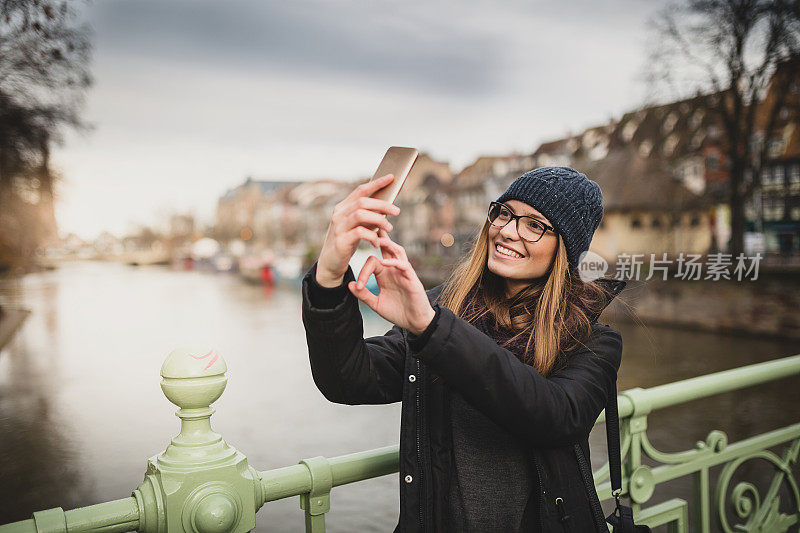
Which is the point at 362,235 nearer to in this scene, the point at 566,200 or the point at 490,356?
the point at 490,356

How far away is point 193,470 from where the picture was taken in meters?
1.19

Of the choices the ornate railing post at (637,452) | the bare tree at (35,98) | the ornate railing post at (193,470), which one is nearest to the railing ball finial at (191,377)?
the ornate railing post at (193,470)

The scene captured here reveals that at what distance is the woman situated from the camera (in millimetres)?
1024

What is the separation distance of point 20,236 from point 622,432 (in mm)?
11340

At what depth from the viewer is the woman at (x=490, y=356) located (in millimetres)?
1024

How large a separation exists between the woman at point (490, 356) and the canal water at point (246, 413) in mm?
351

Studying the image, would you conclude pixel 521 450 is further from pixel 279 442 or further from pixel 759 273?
pixel 759 273

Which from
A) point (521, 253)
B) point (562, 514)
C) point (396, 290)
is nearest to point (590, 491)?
point (562, 514)

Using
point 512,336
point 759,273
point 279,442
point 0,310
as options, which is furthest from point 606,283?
point 0,310

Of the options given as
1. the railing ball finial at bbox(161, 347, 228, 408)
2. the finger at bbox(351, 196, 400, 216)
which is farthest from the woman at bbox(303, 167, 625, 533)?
the railing ball finial at bbox(161, 347, 228, 408)

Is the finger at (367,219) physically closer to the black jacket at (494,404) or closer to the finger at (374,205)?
the finger at (374,205)

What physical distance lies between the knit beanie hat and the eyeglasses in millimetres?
21

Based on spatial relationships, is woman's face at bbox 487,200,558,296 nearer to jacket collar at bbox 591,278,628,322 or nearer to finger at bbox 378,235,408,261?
jacket collar at bbox 591,278,628,322

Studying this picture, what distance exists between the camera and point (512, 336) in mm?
1357
